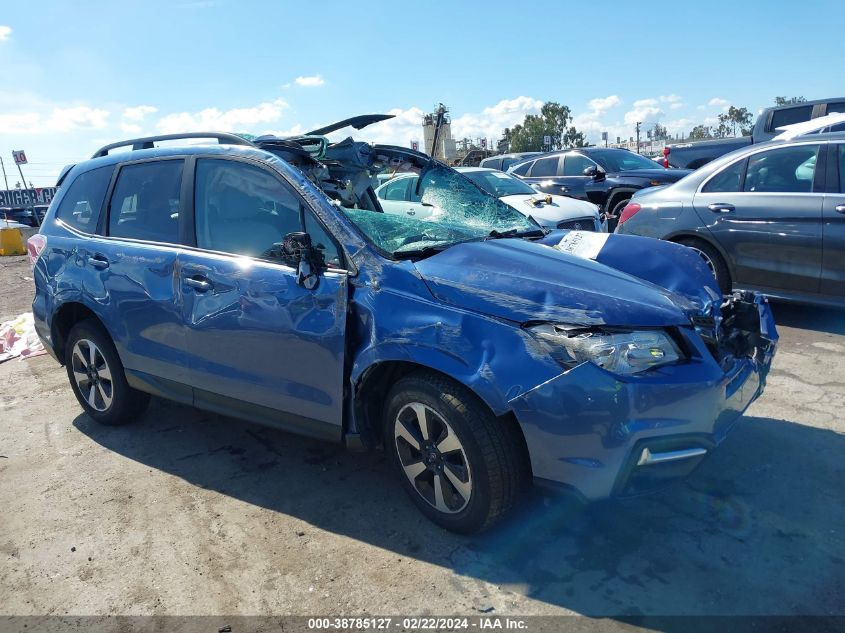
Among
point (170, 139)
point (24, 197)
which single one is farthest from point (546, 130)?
point (170, 139)

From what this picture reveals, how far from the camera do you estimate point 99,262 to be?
13.5ft

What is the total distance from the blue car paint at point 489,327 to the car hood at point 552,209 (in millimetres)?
4418

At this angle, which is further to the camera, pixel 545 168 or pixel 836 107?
pixel 545 168

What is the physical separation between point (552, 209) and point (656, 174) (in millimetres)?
3193

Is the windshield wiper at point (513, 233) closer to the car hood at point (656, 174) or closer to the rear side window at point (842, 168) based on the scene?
the rear side window at point (842, 168)

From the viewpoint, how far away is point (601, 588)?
2588 mm

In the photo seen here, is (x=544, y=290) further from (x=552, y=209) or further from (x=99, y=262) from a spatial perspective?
(x=552, y=209)

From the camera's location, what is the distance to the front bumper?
2.44 m

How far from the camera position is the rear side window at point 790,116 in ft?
34.1

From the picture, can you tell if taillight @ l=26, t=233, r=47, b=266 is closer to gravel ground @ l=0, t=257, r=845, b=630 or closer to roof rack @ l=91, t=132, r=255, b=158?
roof rack @ l=91, t=132, r=255, b=158

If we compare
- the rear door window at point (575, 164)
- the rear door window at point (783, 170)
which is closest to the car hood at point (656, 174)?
the rear door window at point (575, 164)

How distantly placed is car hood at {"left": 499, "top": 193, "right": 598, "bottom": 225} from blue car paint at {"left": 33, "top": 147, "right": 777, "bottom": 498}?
442cm

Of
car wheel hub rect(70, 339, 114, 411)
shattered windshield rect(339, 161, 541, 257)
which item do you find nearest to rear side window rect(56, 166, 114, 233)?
car wheel hub rect(70, 339, 114, 411)

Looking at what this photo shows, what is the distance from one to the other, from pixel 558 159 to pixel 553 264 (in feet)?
32.4
